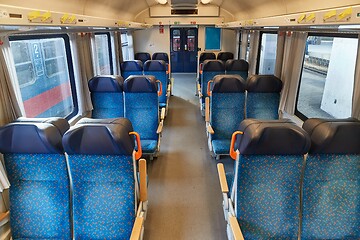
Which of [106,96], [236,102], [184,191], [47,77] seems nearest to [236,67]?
[236,102]

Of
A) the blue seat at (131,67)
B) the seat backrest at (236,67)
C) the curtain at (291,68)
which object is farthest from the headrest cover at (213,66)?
the curtain at (291,68)

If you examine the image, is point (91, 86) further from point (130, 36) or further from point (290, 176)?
point (130, 36)

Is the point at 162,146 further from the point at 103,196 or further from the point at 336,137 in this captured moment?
the point at 336,137

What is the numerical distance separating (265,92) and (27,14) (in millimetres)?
3543

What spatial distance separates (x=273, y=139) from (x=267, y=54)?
5564 mm

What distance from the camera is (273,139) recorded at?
77.6 inches

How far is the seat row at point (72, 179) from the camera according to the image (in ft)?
6.50

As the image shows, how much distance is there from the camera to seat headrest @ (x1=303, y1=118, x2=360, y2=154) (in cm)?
193

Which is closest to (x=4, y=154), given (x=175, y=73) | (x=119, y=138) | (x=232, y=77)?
(x=119, y=138)

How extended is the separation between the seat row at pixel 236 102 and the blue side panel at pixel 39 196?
2454mm

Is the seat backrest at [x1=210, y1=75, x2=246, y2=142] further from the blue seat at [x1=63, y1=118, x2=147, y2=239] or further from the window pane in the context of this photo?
the window pane

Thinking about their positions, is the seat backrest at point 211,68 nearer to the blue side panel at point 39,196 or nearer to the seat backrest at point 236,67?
the seat backrest at point 236,67

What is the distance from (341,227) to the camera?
2213 mm

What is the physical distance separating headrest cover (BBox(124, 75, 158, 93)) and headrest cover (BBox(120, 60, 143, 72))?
2.66 m
